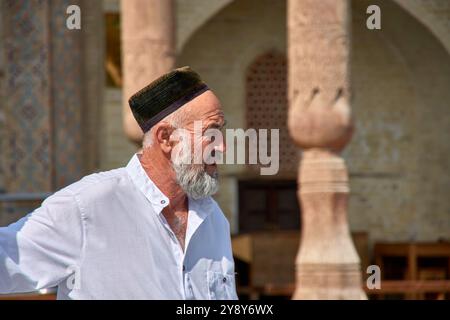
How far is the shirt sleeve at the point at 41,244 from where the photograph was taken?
289cm

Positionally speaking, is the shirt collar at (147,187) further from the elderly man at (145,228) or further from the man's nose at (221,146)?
the man's nose at (221,146)

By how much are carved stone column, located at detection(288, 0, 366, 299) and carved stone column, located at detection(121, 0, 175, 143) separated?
44.3 inches

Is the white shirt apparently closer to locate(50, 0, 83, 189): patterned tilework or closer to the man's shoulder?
the man's shoulder

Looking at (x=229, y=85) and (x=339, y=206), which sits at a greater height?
(x=229, y=85)

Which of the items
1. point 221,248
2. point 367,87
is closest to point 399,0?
point 367,87

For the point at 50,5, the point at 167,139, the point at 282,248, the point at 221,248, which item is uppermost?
the point at 50,5

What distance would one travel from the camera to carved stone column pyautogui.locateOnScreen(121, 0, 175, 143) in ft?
39.8

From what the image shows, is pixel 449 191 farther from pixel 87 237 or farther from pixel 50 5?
pixel 87 237

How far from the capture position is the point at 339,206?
12.2 metres

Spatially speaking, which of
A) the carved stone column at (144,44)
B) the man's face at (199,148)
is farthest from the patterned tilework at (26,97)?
the man's face at (199,148)

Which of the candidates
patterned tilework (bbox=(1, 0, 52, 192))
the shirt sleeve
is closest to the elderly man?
the shirt sleeve

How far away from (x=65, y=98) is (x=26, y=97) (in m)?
0.49

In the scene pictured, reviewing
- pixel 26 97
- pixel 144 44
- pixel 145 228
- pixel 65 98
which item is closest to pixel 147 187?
pixel 145 228

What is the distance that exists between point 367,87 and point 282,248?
2.98 meters
